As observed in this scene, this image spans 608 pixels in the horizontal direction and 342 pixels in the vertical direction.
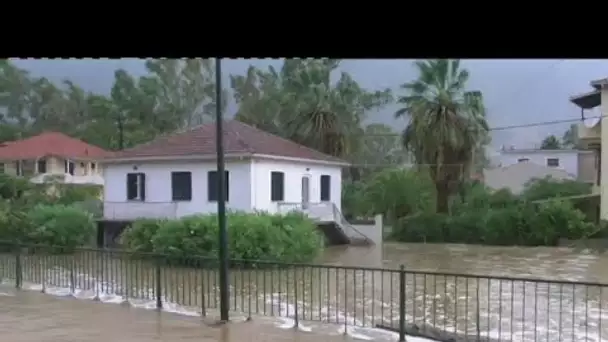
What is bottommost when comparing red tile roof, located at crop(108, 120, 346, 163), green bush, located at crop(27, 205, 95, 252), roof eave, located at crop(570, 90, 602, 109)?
green bush, located at crop(27, 205, 95, 252)

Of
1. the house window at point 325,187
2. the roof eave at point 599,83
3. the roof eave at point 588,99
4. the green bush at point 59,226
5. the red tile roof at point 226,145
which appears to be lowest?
the green bush at point 59,226

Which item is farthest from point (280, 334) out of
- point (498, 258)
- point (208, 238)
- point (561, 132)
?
point (561, 132)

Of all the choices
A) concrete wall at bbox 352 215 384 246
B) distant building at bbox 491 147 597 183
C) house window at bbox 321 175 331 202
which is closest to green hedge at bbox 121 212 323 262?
concrete wall at bbox 352 215 384 246

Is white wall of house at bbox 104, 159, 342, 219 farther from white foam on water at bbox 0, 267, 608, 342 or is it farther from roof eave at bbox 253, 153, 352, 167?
white foam on water at bbox 0, 267, 608, 342

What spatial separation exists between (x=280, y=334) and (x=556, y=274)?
1213 centimetres

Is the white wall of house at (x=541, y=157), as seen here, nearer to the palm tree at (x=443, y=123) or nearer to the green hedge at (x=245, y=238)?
the palm tree at (x=443, y=123)

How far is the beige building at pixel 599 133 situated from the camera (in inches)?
1185

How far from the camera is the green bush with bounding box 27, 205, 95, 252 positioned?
85.3 feet

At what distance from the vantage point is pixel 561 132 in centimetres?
5862

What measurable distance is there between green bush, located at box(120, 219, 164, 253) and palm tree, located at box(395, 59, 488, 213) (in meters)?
14.4

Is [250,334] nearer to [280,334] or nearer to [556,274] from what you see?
[280,334]

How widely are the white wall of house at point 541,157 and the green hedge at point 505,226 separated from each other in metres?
19.4

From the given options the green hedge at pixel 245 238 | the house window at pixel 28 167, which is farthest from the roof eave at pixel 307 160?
the house window at pixel 28 167
